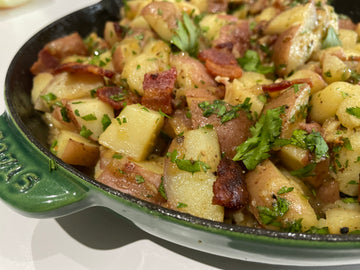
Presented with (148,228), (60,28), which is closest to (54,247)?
(148,228)

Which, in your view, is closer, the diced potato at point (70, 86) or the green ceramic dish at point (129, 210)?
the green ceramic dish at point (129, 210)

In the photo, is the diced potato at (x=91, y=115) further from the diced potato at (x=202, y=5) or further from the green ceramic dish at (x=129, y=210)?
the diced potato at (x=202, y=5)

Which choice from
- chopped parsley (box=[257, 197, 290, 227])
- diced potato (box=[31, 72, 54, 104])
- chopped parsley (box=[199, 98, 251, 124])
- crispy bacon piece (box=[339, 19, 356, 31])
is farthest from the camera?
crispy bacon piece (box=[339, 19, 356, 31])

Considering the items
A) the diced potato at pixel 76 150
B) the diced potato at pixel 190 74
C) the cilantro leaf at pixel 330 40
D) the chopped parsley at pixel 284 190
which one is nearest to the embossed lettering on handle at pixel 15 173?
the diced potato at pixel 76 150

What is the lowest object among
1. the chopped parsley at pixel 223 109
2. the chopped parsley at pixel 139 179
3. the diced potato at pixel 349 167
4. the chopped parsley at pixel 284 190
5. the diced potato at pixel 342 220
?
the diced potato at pixel 342 220

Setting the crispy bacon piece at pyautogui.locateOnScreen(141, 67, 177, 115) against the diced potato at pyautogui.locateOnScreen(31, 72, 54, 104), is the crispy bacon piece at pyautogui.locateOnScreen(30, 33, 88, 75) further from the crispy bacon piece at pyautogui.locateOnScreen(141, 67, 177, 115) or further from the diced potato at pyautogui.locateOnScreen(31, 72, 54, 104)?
the crispy bacon piece at pyautogui.locateOnScreen(141, 67, 177, 115)

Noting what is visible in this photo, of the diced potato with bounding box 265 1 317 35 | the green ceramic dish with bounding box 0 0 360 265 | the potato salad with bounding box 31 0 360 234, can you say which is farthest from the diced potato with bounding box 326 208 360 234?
the diced potato with bounding box 265 1 317 35

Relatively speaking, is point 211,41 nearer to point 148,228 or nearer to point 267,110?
point 267,110
